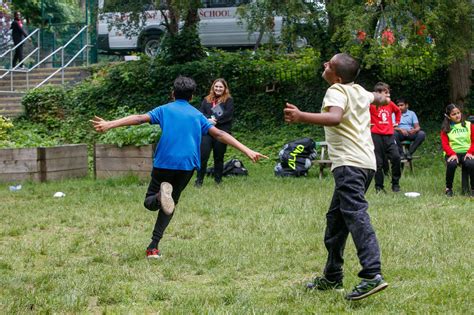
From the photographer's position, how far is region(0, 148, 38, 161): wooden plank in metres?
13.9

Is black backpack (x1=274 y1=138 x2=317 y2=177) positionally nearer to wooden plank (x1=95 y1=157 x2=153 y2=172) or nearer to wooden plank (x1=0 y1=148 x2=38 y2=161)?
wooden plank (x1=95 y1=157 x2=153 y2=172)

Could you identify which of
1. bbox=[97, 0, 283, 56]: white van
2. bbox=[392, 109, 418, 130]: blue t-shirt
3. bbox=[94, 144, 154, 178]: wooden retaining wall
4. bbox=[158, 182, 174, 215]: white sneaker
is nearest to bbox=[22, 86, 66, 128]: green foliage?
bbox=[97, 0, 283, 56]: white van

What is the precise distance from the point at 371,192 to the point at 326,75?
21.0 ft

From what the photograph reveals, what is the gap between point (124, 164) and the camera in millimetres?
13797

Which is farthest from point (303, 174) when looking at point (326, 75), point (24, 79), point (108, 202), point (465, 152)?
point (24, 79)

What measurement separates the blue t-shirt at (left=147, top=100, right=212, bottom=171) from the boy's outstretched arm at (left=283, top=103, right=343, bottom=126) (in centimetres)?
212

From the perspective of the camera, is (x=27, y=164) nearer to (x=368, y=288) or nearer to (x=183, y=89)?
(x=183, y=89)

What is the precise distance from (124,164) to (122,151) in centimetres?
23

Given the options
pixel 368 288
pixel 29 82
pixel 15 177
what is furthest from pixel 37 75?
pixel 368 288

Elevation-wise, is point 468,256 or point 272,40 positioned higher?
point 272,40

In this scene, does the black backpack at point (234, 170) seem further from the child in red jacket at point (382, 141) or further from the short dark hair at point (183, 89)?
the short dark hair at point (183, 89)

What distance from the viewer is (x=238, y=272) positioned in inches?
262

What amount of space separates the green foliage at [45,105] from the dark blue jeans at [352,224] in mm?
16936

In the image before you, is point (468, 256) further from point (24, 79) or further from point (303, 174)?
point (24, 79)
